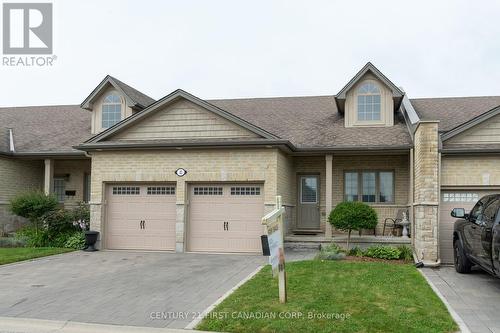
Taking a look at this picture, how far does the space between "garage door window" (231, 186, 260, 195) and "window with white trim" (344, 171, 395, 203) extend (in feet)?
14.1

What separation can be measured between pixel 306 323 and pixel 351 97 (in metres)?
13.2

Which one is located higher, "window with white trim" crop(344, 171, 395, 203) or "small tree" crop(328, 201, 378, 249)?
"window with white trim" crop(344, 171, 395, 203)

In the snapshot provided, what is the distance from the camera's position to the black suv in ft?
30.6

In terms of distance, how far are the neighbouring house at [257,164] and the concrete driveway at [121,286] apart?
160 centimetres

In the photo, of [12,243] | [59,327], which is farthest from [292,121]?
[59,327]

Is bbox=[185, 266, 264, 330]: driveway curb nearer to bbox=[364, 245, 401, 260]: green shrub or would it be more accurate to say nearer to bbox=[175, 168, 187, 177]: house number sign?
bbox=[364, 245, 401, 260]: green shrub

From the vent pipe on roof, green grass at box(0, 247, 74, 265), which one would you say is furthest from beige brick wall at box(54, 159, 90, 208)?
green grass at box(0, 247, 74, 265)

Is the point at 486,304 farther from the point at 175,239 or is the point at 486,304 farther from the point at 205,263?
the point at 175,239

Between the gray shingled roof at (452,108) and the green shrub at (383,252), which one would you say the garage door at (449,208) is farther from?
the gray shingled roof at (452,108)

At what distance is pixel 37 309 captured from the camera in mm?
8547

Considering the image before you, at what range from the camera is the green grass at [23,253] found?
46.9ft

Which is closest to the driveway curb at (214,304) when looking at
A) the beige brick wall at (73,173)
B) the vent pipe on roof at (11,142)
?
the beige brick wall at (73,173)

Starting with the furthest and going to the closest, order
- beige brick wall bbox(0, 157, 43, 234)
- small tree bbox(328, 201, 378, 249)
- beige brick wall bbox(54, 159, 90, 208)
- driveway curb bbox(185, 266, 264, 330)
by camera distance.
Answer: beige brick wall bbox(54, 159, 90, 208)
beige brick wall bbox(0, 157, 43, 234)
small tree bbox(328, 201, 378, 249)
driveway curb bbox(185, 266, 264, 330)

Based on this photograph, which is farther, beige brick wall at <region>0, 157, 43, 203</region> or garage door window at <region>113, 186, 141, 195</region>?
beige brick wall at <region>0, 157, 43, 203</region>
